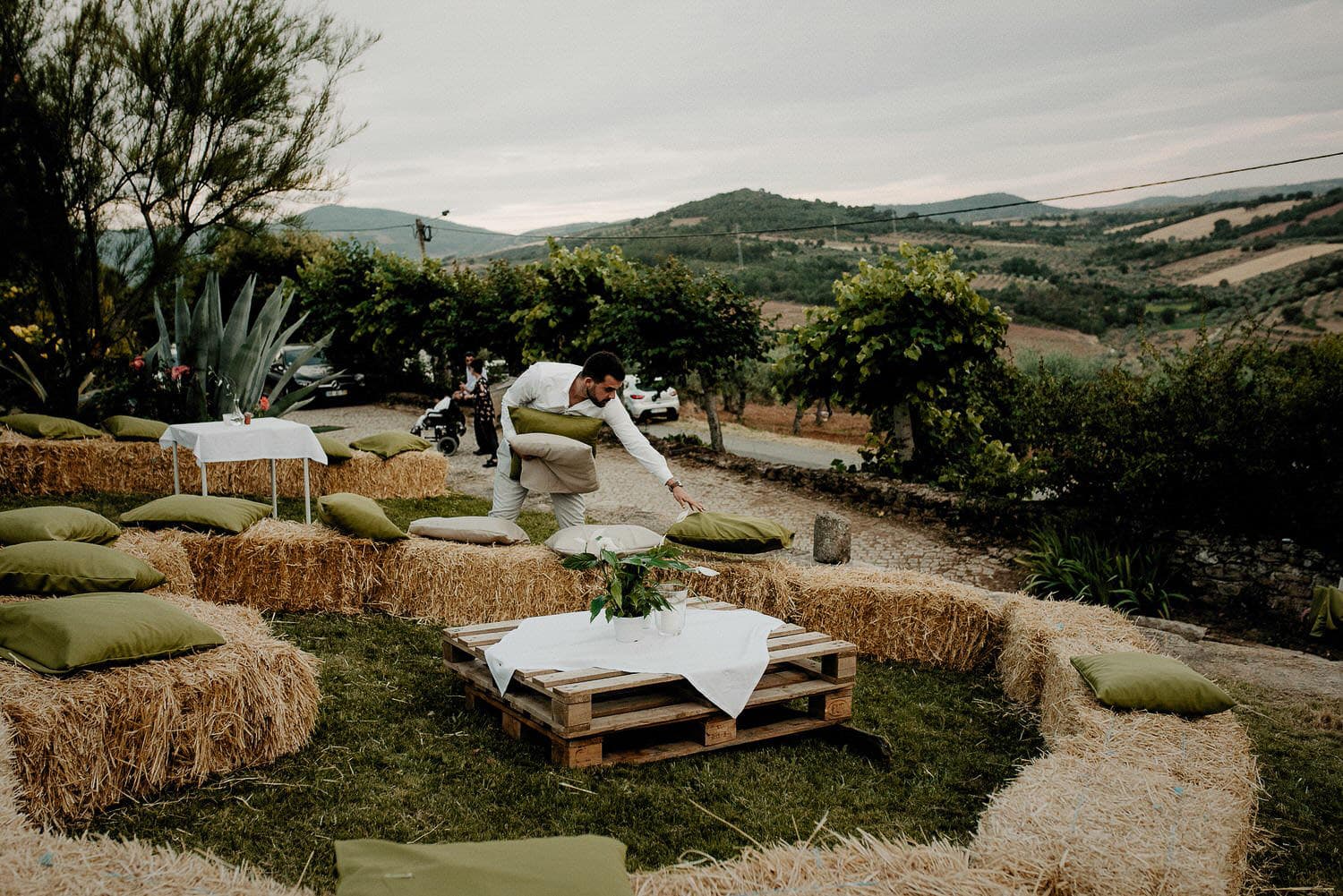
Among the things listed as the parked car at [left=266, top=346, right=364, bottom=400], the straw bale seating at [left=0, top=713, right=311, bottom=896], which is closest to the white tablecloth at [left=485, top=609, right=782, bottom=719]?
the straw bale seating at [left=0, top=713, right=311, bottom=896]

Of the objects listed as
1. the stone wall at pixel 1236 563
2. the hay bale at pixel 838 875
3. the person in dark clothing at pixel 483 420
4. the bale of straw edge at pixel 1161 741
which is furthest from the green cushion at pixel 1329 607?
the person in dark clothing at pixel 483 420

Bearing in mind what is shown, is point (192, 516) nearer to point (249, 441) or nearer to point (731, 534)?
point (249, 441)

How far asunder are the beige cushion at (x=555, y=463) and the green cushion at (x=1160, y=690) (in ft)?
10.7

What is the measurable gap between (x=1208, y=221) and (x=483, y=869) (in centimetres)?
5865

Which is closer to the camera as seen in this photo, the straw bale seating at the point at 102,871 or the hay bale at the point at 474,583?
the straw bale seating at the point at 102,871

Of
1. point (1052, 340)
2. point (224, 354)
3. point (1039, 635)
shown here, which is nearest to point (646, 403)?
point (224, 354)

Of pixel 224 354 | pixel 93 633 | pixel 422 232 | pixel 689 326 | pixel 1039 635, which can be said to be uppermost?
pixel 422 232

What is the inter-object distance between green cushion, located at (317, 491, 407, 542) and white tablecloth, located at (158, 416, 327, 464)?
4.78 ft

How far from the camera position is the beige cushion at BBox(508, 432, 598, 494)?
19.9ft

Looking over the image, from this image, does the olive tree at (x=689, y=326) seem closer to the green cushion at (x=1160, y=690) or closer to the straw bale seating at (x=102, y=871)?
the green cushion at (x=1160, y=690)

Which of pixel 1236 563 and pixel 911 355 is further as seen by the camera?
pixel 911 355

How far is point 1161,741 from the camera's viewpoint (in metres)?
3.63

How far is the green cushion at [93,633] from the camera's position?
11.8 feet

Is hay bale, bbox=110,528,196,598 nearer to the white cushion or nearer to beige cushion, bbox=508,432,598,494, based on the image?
beige cushion, bbox=508,432,598,494
